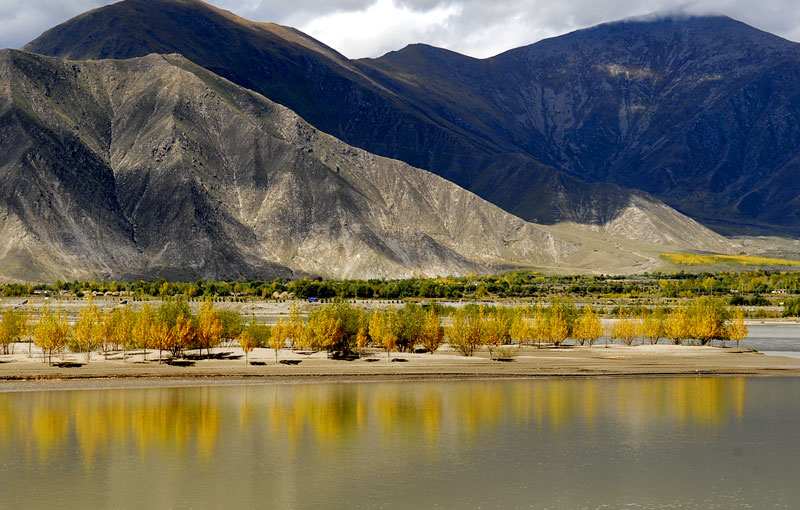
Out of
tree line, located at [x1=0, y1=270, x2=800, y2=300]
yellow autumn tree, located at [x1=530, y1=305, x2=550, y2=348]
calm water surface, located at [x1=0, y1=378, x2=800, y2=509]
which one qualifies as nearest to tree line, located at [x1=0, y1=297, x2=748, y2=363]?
yellow autumn tree, located at [x1=530, y1=305, x2=550, y2=348]

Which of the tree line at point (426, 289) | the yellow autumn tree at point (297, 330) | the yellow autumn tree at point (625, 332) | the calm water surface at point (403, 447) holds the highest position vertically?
the tree line at point (426, 289)

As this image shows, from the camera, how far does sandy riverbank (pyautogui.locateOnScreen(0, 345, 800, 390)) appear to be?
229ft

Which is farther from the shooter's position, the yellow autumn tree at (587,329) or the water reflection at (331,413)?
the yellow autumn tree at (587,329)

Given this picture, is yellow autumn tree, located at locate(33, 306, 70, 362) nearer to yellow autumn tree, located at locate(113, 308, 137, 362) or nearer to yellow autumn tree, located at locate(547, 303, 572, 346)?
yellow autumn tree, located at locate(113, 308, 137, 362)

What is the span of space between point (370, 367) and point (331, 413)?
64.5 feet

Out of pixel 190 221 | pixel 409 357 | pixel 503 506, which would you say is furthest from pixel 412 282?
pixel 503 506

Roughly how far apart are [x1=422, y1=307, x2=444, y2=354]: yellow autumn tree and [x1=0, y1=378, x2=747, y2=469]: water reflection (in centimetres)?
1727

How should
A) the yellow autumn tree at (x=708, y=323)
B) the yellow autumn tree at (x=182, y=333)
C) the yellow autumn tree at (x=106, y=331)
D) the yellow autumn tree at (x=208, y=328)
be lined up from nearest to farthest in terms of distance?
the yellow autumn tree at (x=182, y=333) → the yellow autumn tree at (x=208, y=328) → the yellow autumn tree at (x=106, y=331) → the yellow autumn tree at (x=708, y=323)

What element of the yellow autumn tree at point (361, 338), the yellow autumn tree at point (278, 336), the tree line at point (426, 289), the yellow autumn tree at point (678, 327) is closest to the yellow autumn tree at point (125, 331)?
the yellow autumn tree at point (278, 336)

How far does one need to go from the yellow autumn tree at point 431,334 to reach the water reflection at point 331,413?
1727cm

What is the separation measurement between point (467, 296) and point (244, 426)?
117 metres

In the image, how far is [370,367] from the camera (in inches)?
2963

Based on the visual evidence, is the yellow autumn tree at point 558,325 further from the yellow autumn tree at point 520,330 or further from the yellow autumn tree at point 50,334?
Result: the yellow autumn tree at point 50,334

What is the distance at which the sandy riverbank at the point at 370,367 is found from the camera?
6988cm
